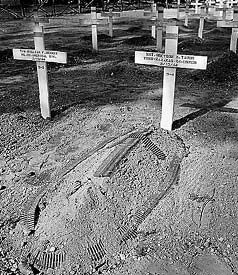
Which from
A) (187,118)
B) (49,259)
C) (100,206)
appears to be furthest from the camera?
(187,118)

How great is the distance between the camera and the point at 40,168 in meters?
4.85

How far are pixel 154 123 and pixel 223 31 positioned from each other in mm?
16281

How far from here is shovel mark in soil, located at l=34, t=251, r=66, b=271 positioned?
3363mm

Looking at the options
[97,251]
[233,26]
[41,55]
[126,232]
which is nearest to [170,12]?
[233,26]

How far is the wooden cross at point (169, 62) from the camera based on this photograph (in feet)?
15.7

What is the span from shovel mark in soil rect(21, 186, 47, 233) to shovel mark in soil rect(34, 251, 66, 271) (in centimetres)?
36

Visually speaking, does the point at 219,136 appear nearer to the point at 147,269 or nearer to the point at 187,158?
the point at 187,158

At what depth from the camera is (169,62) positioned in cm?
496

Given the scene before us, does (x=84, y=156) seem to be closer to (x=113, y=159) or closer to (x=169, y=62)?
(x=113, y=159)

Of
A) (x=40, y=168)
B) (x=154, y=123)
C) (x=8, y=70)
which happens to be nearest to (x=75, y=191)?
(x=40, y=168)

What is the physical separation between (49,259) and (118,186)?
1097 mm

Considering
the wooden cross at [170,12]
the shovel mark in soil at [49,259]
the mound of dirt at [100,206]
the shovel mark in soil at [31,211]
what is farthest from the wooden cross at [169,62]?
the wooden cross at [170,12]

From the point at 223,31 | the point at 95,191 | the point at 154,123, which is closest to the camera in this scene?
the point at 95,191

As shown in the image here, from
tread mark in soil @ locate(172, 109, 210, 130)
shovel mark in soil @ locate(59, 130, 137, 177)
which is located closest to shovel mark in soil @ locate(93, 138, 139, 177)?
shovel mark in soil @ locate(59, 130, 137, 177)
